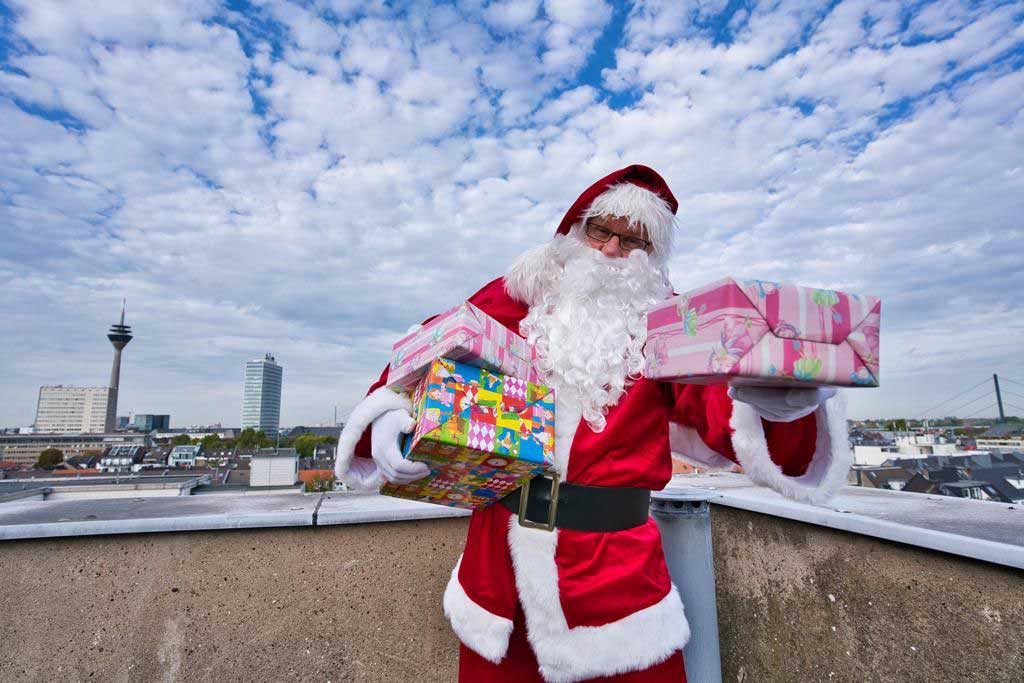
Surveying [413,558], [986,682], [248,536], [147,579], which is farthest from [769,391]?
[147,579]

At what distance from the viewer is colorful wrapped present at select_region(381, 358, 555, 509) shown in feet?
3.56

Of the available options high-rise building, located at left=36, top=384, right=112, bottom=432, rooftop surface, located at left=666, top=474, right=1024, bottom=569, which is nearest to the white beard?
rooftop surface, located at left=666, top=474, right=1024, bottom=569

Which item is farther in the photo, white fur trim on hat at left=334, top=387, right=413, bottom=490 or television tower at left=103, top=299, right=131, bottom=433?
television tower at left=103, top=299, right=131, bottom=433

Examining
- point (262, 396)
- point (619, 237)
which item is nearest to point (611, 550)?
point (619, 237)

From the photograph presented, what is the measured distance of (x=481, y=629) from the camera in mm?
1332

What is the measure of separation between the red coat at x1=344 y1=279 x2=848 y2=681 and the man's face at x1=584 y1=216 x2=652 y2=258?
1.47 ft

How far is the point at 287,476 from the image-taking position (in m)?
32.6

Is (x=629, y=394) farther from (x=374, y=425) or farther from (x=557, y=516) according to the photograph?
(x=374, y=425)

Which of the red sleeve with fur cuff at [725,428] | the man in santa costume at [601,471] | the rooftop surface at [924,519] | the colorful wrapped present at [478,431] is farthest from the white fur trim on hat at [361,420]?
Result: the rooftop surface at [924,519]

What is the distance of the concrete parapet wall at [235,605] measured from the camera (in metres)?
1.84

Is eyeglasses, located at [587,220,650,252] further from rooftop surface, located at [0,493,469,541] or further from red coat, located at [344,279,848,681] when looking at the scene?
rooftop surface, located at [0,493,469,541]

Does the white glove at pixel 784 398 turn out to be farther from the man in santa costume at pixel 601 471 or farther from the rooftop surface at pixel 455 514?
the rooftop surface at pixel 455 514

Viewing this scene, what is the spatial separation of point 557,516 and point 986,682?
121 centimetres

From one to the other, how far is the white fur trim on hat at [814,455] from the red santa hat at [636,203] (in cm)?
64
